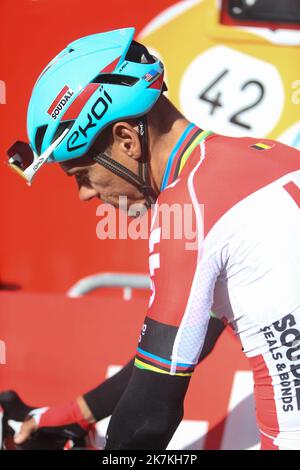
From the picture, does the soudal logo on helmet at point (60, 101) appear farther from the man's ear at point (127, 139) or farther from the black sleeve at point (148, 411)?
the black sleeve at point (148, 411)

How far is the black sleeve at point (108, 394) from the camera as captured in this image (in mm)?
2596

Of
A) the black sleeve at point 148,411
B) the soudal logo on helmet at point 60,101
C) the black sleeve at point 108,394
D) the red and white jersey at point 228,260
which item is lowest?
the black sleeve at point 108,394

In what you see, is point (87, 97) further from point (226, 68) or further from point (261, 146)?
point (226, 68)

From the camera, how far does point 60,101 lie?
6.19 ft

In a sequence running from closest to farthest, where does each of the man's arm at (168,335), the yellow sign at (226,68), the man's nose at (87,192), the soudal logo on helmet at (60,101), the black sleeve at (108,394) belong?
the man's arm at (168,335), the soudal logo on helmet at (60,101), the man's nose at (87,192), the black sleeve at (108,394), the yellow sign at (226,68)

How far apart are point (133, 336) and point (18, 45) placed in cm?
157

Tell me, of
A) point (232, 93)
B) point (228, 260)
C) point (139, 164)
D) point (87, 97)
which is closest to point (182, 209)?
point (228, 260)

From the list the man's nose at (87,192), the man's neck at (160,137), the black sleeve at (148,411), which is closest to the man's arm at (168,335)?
the black sleeve at (148,411)

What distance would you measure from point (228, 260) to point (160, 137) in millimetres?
430

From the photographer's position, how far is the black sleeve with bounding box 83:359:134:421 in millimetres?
→ 2596

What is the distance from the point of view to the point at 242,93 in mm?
3510

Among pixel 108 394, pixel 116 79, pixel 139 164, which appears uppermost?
pixel 116 79

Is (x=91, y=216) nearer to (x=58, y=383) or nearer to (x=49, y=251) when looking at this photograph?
(x=49, y=251)
